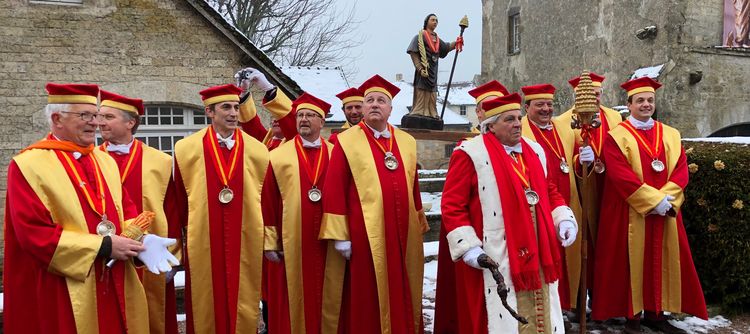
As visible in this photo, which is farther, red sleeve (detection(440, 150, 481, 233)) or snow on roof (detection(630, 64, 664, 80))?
snow on roof (detection(630, 64, 664, 80))

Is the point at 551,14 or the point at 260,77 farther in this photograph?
the point at 551,14

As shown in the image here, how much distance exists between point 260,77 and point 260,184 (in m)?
1.18

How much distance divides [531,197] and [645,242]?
6.22ft

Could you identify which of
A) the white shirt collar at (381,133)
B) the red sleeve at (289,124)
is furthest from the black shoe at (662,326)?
the red sleeve at (289,124)

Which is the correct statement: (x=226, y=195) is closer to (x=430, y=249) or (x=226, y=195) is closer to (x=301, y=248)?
(x=301, y=248)

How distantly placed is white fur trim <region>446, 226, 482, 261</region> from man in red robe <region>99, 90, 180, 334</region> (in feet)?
6.29

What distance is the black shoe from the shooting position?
5121 millimetres

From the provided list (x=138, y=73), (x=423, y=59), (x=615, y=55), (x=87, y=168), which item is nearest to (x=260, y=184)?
(x=87, y=168)

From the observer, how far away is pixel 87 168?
3.25m

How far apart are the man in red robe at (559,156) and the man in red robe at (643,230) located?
244 mm

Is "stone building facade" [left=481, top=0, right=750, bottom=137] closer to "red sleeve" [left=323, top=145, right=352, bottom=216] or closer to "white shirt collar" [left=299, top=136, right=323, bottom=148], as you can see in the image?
"white shirt collar" [left=299, top=136, right=323, bottom=148]

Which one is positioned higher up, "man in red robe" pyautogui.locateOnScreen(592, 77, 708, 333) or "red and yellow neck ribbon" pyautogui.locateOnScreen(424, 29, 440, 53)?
"red and yellow neck ribbon" pyautogui.locateOnScreen(424, 29, 440, 53)

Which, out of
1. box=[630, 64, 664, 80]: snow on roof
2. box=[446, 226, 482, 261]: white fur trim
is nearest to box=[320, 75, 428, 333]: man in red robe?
box=[446, 226, 482, 261]: white fur trim

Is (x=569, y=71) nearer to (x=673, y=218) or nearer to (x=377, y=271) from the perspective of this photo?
(x=673, y=218)
